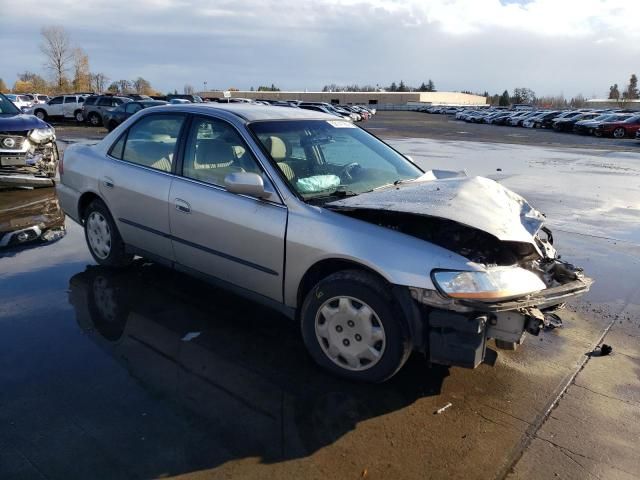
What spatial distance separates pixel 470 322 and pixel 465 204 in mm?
816

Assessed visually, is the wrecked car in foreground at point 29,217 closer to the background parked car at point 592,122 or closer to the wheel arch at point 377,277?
the wheel arch at point 377,277

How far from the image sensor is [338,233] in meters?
3.31

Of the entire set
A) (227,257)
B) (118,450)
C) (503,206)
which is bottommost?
(118,450)

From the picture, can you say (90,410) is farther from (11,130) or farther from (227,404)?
(11,130)

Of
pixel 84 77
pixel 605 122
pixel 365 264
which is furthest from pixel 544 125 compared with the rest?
pixel 84 77

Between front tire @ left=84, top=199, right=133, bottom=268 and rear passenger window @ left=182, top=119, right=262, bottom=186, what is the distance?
1.24 meters

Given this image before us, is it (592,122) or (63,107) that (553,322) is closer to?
(63,107)

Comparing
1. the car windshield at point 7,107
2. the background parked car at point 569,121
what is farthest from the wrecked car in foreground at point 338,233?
the background parked car at point 569,121

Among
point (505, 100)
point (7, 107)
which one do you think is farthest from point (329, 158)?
point (505, 100)

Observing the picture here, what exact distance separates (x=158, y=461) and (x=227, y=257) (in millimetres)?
1589

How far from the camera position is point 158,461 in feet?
8.77

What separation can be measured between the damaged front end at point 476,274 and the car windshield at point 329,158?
439 millimetres

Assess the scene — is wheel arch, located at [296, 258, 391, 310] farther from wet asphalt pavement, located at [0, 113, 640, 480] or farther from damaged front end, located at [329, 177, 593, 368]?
wet asphalt pavement, located at [0, 113, 640, 480]

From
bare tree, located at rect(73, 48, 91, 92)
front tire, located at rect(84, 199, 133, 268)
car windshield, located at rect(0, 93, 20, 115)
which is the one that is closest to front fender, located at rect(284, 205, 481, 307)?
front tire, located at rect(84, 199, 133, 268)
